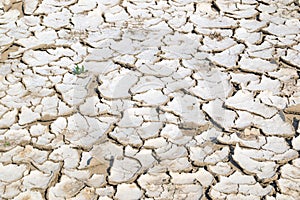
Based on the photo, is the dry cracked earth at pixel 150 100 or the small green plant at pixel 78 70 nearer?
the dry cracked earth at pixel 150 100

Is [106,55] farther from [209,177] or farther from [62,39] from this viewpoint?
[209,177]

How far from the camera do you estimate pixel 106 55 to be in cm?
415

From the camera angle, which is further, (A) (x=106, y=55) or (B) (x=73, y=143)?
(A) (x=106, y=55)

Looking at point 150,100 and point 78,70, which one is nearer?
point 150,100

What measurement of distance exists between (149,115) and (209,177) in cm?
65

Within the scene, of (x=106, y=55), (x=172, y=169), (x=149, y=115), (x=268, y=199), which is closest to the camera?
(x=268, y=199)

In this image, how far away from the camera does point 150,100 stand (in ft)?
12.3

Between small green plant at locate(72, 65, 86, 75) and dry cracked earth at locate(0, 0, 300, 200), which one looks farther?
small green plant at locate(72, 65, 86, 75)

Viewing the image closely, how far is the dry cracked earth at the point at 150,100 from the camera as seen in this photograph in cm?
317

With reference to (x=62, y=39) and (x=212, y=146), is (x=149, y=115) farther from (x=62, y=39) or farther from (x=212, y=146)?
(x=62, y=39)

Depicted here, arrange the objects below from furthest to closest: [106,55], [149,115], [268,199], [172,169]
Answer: [106,55] → [149,115] → [172,169] → [268,199]

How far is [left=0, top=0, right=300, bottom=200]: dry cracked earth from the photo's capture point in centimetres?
317

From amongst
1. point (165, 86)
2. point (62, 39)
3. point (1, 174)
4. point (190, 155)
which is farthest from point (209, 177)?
point (62, 39)

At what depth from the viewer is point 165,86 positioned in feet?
12.7
